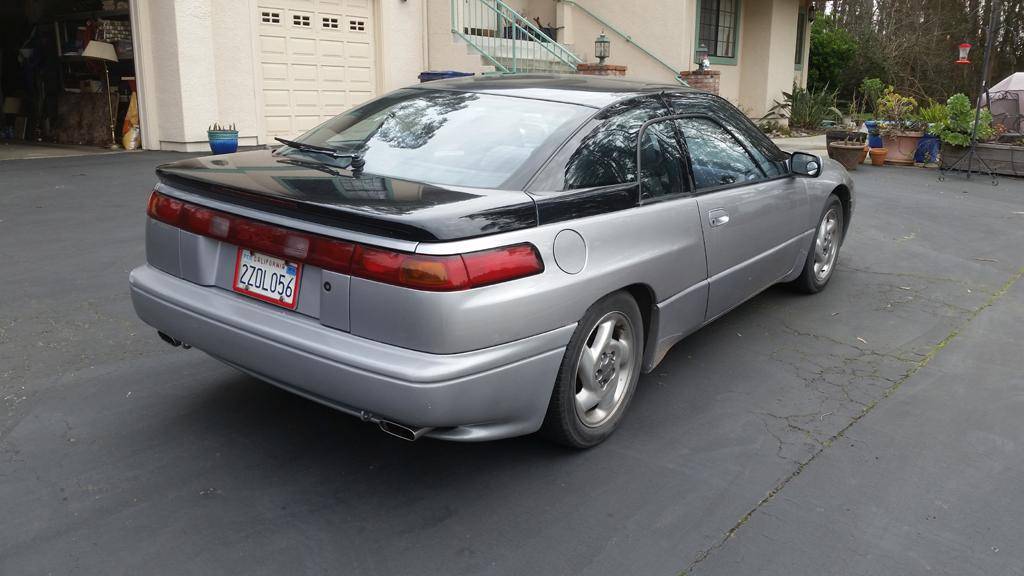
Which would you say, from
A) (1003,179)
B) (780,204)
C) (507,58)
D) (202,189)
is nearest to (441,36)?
(507,58)

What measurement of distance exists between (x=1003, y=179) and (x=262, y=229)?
1275 centimetres

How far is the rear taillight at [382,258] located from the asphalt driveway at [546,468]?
0.89 m

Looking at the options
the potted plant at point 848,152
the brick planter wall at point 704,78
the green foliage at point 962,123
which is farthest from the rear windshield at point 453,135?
the brick planter wall at point 704,78

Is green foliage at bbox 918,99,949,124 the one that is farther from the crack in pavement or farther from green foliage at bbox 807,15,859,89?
green foliage at bbox 807,15,859,89

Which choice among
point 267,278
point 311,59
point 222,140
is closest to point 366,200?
point 267,278

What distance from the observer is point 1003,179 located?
12.6 metres

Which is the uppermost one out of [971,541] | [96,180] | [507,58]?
[507,58]

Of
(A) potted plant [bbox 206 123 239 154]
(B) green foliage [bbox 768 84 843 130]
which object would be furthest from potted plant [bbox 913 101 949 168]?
(A) potted plant [bbox 206 123 239 154]

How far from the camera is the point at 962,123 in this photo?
500 inches

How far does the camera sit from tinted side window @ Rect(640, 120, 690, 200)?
12.6ft

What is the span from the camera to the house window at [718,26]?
60.8ft

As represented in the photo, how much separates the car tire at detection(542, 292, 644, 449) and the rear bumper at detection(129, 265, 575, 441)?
4.6 inches

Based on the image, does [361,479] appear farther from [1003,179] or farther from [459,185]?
[1003,179]

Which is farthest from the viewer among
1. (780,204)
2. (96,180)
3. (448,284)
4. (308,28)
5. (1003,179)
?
(308,28)
